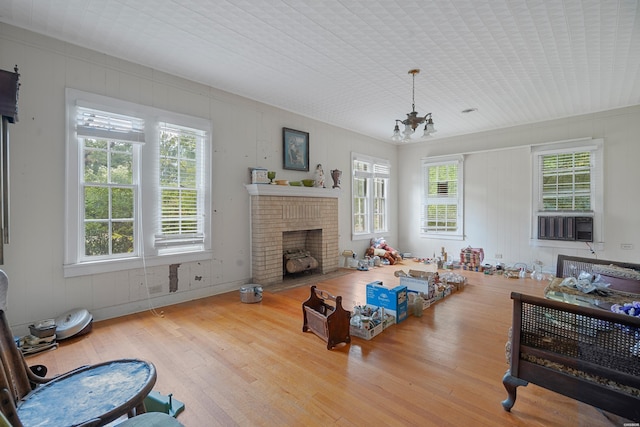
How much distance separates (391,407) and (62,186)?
12.1 ft

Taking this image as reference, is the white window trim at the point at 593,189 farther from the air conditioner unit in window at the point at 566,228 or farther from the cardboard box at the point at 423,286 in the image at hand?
the cardboard box at the point at 423,286

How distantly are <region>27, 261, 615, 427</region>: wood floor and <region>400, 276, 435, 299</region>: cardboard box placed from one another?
201 millimetres

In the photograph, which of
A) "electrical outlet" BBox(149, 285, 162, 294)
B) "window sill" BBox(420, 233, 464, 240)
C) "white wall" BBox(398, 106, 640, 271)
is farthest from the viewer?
"window sill" BBox(420, 233, 464, 240)

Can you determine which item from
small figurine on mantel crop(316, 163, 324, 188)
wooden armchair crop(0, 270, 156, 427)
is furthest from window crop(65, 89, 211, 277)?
wooden armchair crop(0, 270, 156, 427)

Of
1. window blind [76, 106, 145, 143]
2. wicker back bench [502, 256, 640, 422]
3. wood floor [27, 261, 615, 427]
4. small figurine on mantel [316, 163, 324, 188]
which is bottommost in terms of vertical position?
wood floor [27, 261, 615, 427]

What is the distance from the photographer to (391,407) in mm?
1881

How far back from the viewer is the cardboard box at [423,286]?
386cm

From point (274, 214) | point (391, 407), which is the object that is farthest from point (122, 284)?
point (391, 407)

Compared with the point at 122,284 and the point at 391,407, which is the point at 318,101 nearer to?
the point at 122,284

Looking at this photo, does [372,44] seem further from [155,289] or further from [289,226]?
[155,289]

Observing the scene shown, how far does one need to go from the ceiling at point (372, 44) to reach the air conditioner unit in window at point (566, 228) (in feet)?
6.84

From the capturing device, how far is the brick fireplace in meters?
4.64

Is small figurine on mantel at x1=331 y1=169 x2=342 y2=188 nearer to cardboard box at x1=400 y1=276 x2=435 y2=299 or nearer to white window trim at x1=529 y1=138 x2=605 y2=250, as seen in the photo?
cardboard box at x1=400 y1=276 x2=435 y2=299

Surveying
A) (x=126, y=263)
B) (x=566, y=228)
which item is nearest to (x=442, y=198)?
(x=566, y=228)
